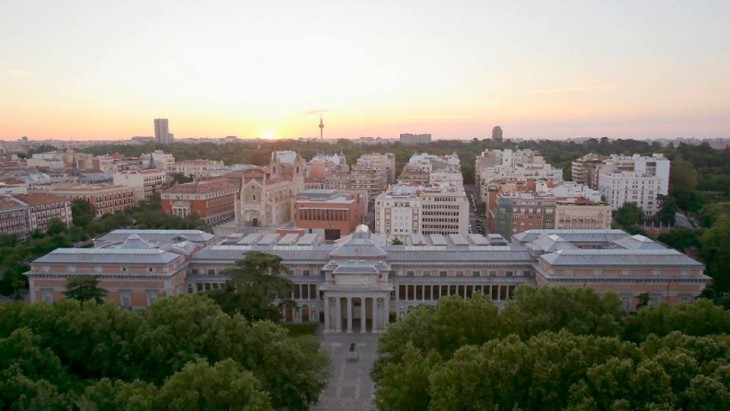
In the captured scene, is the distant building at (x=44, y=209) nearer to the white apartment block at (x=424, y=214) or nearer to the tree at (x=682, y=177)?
the white apartment block at (x=424, y=214)

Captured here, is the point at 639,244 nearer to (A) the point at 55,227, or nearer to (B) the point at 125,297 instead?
(B) the point at 125,297

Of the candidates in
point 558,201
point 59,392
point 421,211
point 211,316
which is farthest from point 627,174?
point 59,392

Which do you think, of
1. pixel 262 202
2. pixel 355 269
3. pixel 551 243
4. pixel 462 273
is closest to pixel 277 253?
pixel 355 269

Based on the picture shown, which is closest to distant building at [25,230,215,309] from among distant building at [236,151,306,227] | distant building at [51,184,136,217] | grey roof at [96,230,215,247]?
grey roof at [96,230,215,247]

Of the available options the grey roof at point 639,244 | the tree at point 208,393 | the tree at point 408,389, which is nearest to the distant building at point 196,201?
the grey roof at point 639,244

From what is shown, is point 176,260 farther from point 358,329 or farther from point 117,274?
point 358,329
